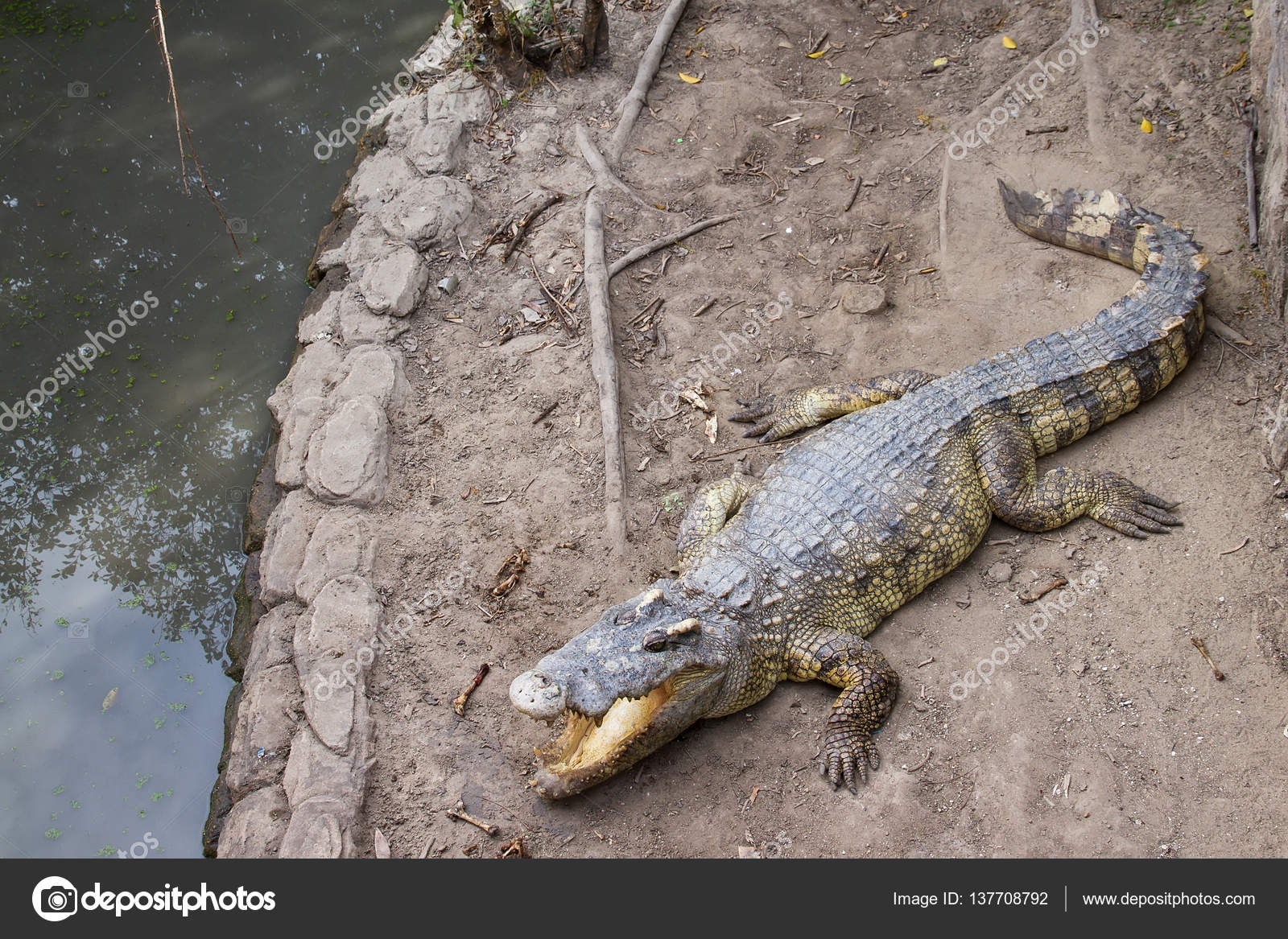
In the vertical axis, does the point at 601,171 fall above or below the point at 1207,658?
above

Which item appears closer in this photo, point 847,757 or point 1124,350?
point 847,757

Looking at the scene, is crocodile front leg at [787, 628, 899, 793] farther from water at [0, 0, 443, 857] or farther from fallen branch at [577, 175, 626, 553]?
water at [0, 0, 443, 857]

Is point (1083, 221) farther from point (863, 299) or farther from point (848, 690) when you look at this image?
point (848, 690)

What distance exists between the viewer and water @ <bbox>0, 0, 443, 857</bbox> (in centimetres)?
459

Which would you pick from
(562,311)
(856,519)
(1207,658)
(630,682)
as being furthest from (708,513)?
(1207,658)

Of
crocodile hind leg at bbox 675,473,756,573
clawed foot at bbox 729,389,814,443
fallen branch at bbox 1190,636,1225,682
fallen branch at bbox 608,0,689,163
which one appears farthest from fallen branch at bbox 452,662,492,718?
fallen branch at bbox 608,0,689,163

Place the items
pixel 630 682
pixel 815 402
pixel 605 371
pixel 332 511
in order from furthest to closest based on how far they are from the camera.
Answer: pixel 605 371, pixel 815 402, pixel 332 511, pixel 630 682

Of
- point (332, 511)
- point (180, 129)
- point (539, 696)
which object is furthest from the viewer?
point (180, 129)

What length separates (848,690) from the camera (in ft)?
13.3

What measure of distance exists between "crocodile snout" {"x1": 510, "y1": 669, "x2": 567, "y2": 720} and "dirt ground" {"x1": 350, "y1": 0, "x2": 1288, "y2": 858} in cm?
68

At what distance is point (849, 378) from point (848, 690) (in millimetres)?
2249

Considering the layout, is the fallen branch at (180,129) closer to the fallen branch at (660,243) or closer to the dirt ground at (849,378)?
the dirt ground at (849,378)
